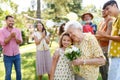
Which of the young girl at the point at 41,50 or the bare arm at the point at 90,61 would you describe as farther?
the young girl at the point at 41,50

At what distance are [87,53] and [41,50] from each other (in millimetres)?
4180

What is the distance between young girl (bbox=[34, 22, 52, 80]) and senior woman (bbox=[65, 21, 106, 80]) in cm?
404

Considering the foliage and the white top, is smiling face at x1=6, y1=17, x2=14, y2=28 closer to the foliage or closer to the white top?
the white top

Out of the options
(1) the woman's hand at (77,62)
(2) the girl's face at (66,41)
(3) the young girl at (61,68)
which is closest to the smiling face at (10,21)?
(2) the girl's face at (66,41)

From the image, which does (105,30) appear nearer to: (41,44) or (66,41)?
(66,41)

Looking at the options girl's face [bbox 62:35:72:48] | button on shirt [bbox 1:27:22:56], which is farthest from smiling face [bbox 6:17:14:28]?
girl's face [bbox 62:35:72:48]

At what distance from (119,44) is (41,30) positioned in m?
3.99

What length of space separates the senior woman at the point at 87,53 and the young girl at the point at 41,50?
4.04m

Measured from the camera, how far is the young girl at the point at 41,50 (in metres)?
7.63

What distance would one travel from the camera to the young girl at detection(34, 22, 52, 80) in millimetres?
7633

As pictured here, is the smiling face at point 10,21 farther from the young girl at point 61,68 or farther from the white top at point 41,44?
the young girl at point 61,68

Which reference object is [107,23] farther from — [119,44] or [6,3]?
[6,3]

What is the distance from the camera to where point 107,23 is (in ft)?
17.3

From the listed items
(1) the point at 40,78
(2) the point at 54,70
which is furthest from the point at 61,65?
(1) the point at 40,78
